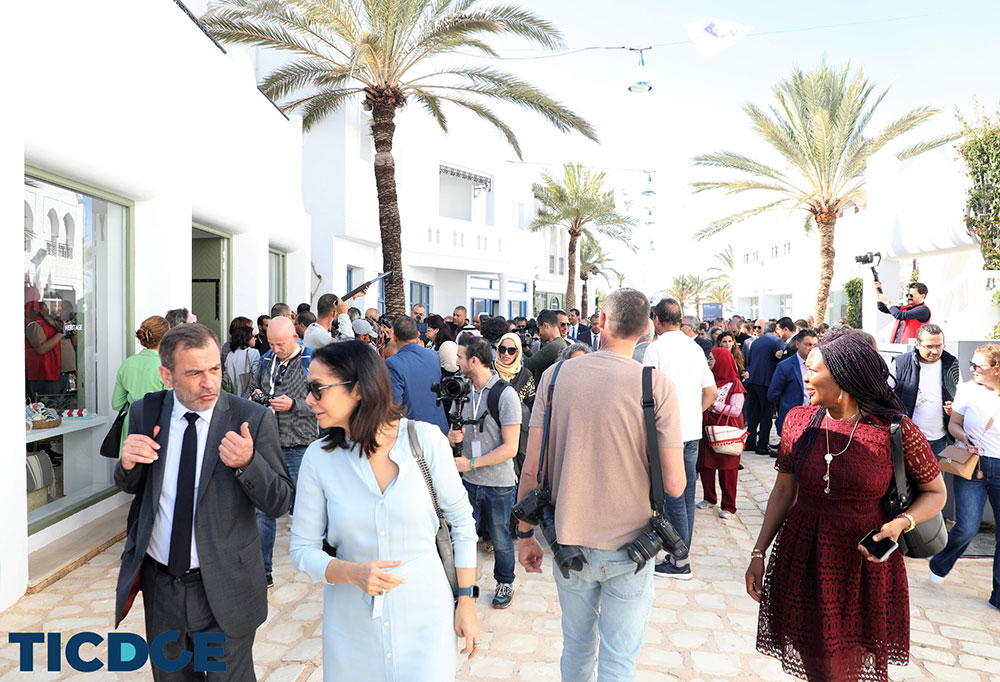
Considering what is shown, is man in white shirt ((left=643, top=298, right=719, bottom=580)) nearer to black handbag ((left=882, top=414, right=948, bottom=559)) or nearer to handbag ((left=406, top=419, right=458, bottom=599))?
black handbag ((left=882, top=414, right=948, bottom=559))

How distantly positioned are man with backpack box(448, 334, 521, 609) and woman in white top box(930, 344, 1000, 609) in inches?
132

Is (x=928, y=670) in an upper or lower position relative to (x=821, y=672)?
lower

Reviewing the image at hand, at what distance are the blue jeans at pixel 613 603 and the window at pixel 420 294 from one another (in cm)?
2208

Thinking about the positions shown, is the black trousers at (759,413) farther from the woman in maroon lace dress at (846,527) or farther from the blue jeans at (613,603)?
the blue jeans at (613,603)

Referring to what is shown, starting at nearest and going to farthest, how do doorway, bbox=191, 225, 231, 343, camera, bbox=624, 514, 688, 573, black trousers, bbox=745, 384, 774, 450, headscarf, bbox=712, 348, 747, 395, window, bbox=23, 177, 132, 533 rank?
camera, bbox=624, 514, 688, 573, window, bbox=23, 177, 132, 533, headscarf, bbox=712, 348, 747, 395, doorway, bbox=191, 225, 231, 343, black trousers, bbox=745, 384, 774, 450

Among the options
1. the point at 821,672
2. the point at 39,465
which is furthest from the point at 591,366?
the point at 39,465

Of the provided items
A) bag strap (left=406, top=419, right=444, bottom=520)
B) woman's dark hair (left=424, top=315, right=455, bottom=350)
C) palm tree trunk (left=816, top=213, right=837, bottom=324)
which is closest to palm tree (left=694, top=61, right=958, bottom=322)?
palm tree trunk (left=816, top=213, right=837, bottom=324)

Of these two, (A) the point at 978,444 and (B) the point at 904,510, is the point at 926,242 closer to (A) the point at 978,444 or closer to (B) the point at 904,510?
(A) the point at 978,444

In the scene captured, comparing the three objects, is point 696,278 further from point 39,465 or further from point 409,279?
point 39,465

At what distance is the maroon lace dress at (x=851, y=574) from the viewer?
266cm

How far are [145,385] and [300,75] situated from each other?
1121cm

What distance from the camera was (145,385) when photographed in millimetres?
5328

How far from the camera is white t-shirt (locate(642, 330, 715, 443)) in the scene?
520 centimetres

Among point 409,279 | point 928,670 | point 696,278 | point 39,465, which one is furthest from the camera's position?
point 696,278
